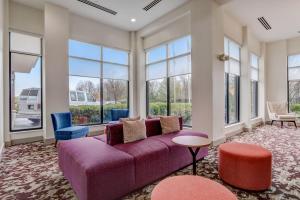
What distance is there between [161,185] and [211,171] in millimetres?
1759

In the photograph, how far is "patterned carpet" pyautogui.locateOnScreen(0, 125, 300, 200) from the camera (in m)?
2.26

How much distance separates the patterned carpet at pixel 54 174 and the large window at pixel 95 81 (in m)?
1.89

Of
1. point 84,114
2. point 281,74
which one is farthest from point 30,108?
point 281,74

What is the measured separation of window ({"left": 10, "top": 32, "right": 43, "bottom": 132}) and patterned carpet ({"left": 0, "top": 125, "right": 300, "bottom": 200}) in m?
0.93

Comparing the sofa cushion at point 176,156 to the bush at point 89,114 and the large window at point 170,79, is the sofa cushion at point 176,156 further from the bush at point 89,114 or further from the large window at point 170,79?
the bush at point 89,114

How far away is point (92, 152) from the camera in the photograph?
2330mm

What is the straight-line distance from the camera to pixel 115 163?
2100 mm

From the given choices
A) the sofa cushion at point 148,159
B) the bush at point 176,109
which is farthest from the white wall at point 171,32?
the sofa cushion at point 148,159

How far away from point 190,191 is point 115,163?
1.03 m

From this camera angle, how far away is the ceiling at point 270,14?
4819 mm

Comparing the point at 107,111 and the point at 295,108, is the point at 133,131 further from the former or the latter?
the point at 295,108

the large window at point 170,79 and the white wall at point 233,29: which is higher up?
the white wall at point 233,29

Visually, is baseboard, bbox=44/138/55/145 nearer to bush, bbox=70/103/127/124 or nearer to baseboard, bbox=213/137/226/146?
bush, bbox=70/103/127/124

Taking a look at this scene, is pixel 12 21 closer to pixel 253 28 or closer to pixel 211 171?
pixel 211 171
